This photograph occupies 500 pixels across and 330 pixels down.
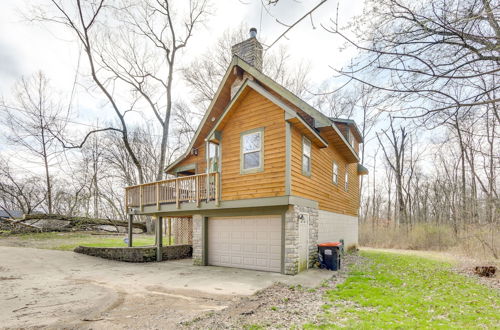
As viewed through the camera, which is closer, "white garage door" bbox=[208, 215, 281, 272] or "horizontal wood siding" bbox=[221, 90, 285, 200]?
"horizontal wood siding" bbox=[221, 90, 285, 200]

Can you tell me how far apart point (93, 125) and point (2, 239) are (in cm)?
895

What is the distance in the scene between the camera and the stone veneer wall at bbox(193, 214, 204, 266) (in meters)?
10.6

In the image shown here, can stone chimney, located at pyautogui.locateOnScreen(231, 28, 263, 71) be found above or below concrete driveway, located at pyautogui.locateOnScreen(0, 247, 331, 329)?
above

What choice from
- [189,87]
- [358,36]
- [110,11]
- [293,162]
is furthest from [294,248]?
[110,11]

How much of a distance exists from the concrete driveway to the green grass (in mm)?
1454

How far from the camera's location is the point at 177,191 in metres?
11.0

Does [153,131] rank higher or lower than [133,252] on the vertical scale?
higher

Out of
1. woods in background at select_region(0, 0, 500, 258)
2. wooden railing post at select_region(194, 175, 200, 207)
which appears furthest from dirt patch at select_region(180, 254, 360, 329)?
woods in background at select_region(0, 0, 500, 258)

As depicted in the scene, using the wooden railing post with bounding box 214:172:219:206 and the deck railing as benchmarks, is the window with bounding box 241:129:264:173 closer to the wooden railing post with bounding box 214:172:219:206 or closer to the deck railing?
the wooden railing post with bounding box 214:172:219:206

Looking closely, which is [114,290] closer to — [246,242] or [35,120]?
[246,242]

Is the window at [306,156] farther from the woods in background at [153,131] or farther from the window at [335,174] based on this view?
the window at [335,174]

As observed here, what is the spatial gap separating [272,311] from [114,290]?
4.17m

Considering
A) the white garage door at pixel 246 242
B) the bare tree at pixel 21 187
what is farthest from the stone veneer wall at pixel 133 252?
the bare tree at pixel 21 187

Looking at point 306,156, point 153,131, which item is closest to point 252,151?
point 306,156
